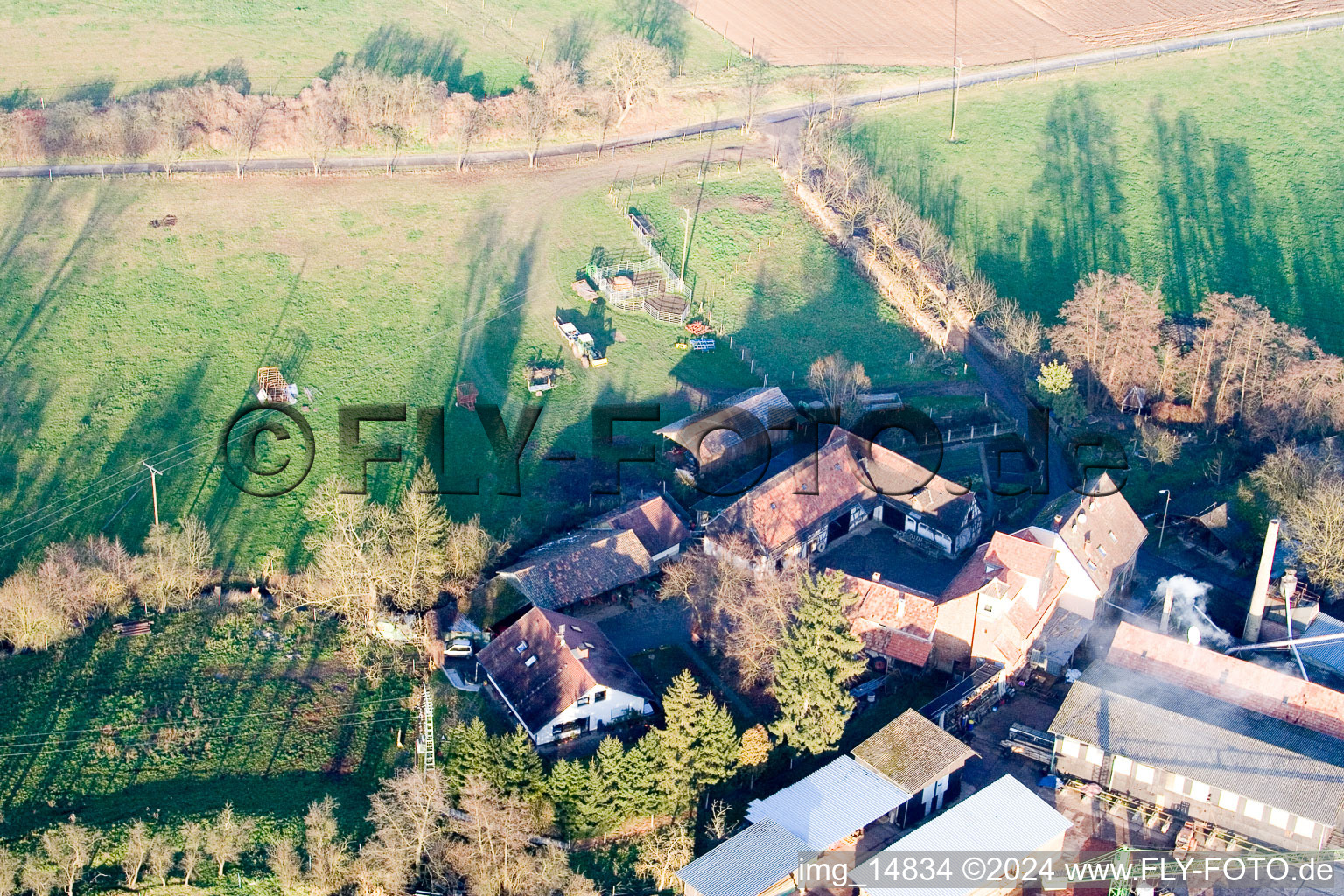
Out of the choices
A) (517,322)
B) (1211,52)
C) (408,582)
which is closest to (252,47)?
(517,322)

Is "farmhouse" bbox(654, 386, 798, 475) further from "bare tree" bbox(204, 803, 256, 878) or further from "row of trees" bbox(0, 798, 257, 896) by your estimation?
"bare tree" bbox(204, 803, 256, 878)

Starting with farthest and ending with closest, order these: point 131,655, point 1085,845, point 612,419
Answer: point 612,419 < point 131,655 < point 1085,845

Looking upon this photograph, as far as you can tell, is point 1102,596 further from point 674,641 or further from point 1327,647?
point 674,641

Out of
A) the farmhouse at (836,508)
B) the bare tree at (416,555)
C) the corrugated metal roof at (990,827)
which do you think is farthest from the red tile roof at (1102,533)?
the bare tree at (416,555)

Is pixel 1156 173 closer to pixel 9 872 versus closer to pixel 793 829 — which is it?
pixel 793 829

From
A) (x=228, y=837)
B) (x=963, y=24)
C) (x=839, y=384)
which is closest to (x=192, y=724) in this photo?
(x=228, y=837)

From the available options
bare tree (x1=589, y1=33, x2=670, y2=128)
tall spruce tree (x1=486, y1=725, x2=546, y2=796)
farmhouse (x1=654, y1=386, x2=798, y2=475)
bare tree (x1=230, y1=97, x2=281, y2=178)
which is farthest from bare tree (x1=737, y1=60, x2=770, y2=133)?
tall spruce tree (x1=486, y1=725, x2=546, y2=796)
